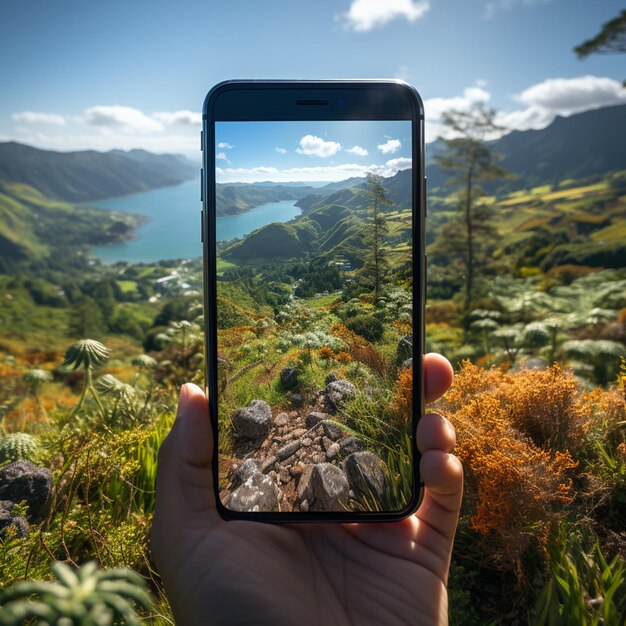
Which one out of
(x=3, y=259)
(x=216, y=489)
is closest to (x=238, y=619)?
(x=216, y=489)

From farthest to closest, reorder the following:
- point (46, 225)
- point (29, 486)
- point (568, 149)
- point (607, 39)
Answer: point (46, 225) → point (568, 149) → point (607, 39) → point (29, 486)

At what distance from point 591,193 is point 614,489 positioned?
41.6 feet

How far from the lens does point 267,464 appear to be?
148 cm

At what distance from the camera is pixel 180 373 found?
4266 millimetres

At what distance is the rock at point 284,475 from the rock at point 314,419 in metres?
0.15

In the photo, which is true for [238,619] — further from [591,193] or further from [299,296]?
[591,193]

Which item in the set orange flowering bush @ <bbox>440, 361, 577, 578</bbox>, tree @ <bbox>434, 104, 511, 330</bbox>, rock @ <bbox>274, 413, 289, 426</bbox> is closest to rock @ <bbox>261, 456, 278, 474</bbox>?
rock @ <bbox>274, 413, 289, 426</bbox>

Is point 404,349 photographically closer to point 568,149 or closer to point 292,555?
point 292,555

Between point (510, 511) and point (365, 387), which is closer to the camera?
point (365, 387)

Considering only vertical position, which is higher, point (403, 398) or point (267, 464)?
point (403, 398)

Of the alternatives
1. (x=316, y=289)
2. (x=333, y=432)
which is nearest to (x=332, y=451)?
(x=333, y=432)

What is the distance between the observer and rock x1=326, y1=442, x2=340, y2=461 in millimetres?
1508

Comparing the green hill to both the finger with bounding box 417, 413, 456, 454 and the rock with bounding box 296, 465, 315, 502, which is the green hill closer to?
the rock with bounding box 296, 465, 315, 502

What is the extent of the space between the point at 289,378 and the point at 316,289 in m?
0.30
